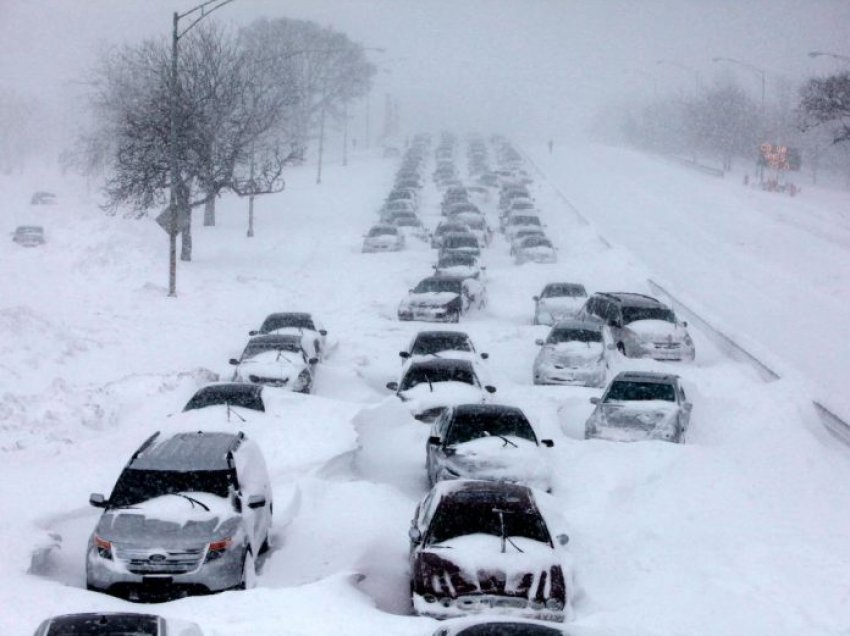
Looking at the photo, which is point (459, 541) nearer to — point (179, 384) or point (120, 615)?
point (120, 615)

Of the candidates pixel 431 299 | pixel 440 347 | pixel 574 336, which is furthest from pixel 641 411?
pixel 431 299

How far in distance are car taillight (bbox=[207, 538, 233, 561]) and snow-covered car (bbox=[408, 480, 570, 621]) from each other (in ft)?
6.04

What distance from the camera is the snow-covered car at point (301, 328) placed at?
22.5m

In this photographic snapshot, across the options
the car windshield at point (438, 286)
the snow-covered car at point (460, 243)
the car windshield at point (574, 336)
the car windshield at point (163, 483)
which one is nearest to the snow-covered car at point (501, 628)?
the car windshield at point (163, 483)

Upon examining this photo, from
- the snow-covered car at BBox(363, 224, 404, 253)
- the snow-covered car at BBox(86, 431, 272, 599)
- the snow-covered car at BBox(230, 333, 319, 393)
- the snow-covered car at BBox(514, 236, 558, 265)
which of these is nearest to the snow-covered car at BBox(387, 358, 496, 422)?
the snow-covered car at BBox(230, 333, 319, 393)

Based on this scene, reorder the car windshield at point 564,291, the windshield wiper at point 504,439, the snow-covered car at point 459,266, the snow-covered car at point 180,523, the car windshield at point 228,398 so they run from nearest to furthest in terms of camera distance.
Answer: the snow-covered car at point 180,523 < the windshield wiper at point 504,439 < the car windshield at point 228,398 < the car windshield at point 564,291 < the snow-covered car at point 459,266

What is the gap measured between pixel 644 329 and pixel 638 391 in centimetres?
595

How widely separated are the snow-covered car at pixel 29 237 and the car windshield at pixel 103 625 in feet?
125

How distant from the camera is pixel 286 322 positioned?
2341 cm

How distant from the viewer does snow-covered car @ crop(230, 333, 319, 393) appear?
1886 cm

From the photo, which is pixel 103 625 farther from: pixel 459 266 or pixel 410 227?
pixel 410 227

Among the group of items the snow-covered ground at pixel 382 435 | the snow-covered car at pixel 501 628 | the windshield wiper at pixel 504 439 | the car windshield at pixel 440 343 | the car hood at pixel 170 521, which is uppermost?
the snow-covered car at pixel 501 628

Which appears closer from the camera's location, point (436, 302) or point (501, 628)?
point (501, 628)

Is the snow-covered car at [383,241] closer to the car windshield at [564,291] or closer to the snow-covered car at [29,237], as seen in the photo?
the car windshield at [564,291]
